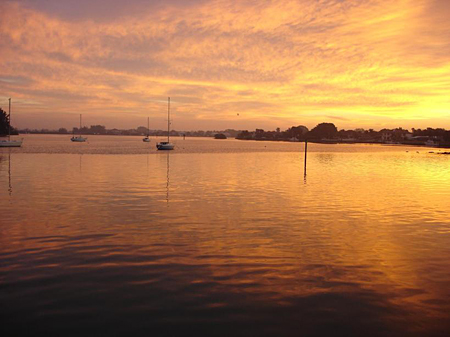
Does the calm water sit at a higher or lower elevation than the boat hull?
lower

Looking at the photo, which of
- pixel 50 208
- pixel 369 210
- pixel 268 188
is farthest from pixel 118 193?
pixel 369 210

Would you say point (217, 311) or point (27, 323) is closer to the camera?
point (27, 323)

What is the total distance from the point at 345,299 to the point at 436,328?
231 cm

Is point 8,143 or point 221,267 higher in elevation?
point 8,143

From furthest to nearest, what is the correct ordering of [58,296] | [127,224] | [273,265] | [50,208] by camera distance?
[50,208]
[127,224]
[273,265]
[58,296]

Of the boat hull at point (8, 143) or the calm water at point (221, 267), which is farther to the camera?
the boat hull at point (8, 143)

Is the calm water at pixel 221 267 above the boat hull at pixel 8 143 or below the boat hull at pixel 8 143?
below

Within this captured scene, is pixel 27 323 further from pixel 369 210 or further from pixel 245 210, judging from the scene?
pixel 369 210

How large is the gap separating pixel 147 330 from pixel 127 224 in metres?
11.2

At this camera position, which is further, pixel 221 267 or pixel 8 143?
pixel 8 143

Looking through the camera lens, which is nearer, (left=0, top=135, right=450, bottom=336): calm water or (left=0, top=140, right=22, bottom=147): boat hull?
(left=0, top=135, right=450, bottom=336): calm water

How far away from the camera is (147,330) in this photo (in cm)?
873

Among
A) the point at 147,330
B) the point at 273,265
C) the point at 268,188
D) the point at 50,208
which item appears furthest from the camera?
the point at 268,188

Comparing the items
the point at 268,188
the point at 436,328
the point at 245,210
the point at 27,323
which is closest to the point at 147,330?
the point at 27,323
